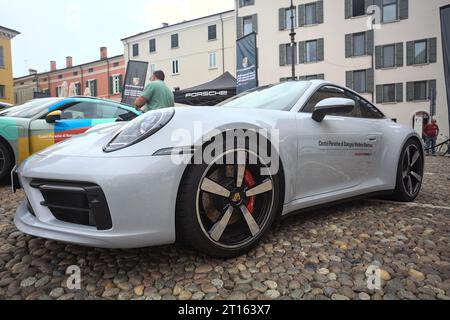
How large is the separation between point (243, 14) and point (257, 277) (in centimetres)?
2732

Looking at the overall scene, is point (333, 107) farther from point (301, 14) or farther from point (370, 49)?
point (301, 14)

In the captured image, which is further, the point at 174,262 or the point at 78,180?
the point at 174,262

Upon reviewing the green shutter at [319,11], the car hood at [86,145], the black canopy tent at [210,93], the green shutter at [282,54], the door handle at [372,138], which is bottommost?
the door handle at [372,138]

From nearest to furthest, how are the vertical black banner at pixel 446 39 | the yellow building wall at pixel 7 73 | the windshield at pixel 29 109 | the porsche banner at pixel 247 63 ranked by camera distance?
the windshield at pixel 29 109
the vertical black banner at pixel 446 39
the porsche banner at pixel 247 63
the yellow building wall at pixel 7 73

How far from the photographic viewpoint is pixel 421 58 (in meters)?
21.0

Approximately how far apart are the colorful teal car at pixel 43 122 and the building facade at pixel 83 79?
29264 mm

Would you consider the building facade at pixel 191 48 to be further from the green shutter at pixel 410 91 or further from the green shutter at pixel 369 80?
the green shutter at pixel 410 91

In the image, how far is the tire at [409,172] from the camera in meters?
3.29

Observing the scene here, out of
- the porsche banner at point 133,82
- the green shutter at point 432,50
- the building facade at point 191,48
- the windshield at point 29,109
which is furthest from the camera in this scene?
the building facade at point 191,48

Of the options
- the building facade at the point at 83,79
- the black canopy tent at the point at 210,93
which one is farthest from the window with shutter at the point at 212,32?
the black canopy tent at the point at 210,93

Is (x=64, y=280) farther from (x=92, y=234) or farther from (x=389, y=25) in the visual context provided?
(x=389, y=25)

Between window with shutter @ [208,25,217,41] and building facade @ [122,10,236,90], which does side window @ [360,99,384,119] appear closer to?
building facade @ [122,10,236,90]

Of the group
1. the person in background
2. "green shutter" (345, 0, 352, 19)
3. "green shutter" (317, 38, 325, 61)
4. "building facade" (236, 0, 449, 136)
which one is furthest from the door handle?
"green shutter" (345, 0, 352, 19)
